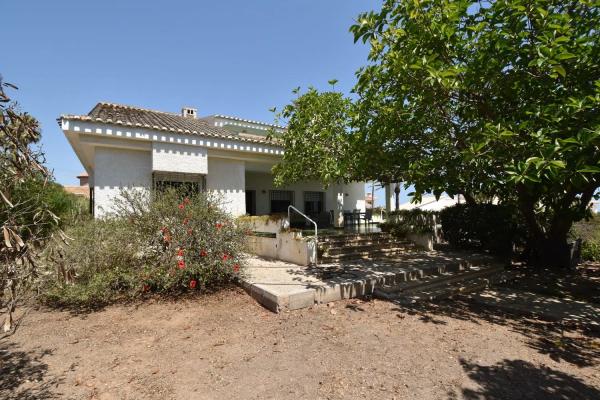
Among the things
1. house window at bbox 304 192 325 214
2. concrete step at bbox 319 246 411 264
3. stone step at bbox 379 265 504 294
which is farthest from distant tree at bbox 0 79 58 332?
house window at bbox 304 192 325 214

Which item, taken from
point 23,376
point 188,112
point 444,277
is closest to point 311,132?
point 444,277

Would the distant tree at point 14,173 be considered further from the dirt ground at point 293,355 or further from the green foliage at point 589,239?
the green foliage at point 589,239

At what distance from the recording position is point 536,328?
5.51 meters

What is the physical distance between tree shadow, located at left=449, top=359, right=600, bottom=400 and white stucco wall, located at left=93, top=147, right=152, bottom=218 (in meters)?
9.36

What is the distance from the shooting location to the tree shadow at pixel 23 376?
11.6ft

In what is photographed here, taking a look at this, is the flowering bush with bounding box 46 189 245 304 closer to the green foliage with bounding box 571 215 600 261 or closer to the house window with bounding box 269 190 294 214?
the house window with bounding box 269 190 294 214

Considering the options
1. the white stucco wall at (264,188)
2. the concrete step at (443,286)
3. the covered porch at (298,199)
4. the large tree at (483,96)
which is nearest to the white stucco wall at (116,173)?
the covered porch at (298,199)

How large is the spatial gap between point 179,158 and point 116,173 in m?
1.92

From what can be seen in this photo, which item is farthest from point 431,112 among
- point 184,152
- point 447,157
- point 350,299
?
point 184,152

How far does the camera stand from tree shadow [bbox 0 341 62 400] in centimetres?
353

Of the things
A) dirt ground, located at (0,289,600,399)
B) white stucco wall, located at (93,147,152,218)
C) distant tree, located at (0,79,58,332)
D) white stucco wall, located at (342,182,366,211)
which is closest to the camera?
distant tree, located at (0,79,58,332)

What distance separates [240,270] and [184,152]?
5.35 metres

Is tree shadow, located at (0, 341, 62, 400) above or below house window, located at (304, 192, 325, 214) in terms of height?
below

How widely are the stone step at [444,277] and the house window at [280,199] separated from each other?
9.42m
